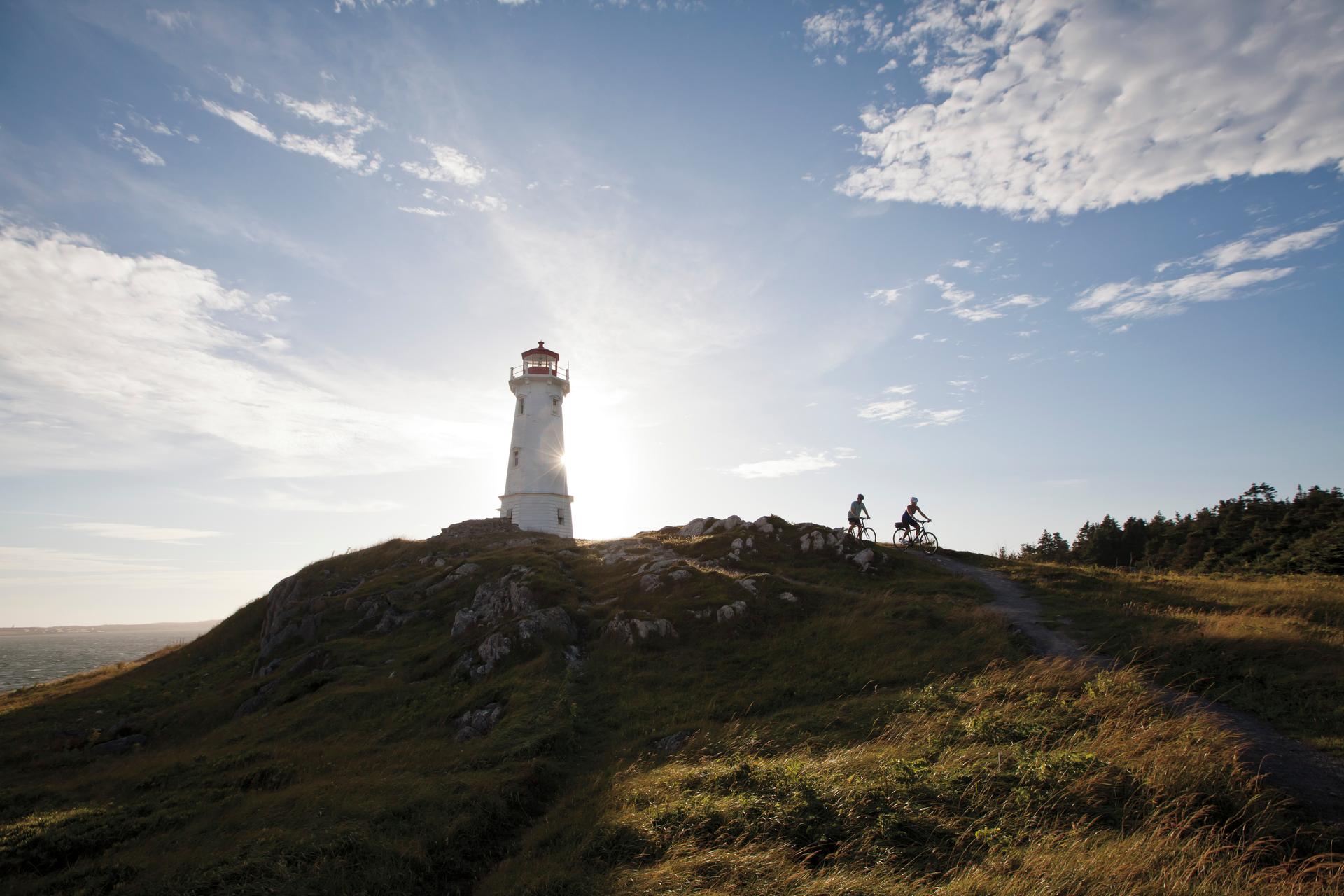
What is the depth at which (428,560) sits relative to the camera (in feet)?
129

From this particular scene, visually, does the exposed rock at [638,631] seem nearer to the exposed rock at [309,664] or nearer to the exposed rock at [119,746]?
the exposed rock at [309,664]

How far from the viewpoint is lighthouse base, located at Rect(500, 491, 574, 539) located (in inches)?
2009

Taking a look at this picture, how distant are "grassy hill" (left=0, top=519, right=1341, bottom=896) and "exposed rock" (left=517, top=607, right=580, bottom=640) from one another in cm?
13

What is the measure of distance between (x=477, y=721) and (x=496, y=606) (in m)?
8.73

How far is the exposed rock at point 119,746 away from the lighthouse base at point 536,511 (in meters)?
28.1

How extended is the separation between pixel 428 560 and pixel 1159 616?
3613 cm

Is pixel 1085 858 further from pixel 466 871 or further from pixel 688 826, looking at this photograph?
pixel 466 871

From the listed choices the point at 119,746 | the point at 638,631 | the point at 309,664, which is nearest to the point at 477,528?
the point at 309,664

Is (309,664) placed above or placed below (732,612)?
below

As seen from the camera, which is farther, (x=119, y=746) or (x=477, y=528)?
(x=477, y=528)

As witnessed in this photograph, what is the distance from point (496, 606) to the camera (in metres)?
26.9

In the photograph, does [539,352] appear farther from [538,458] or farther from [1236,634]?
[1236,634]

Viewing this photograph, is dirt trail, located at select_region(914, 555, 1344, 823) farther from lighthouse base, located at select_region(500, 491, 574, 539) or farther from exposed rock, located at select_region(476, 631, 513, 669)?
lighthouse base, located at select_region(500, 491, 574, 539)

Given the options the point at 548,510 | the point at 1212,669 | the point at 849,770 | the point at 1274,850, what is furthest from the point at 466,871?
the point at 548,510
